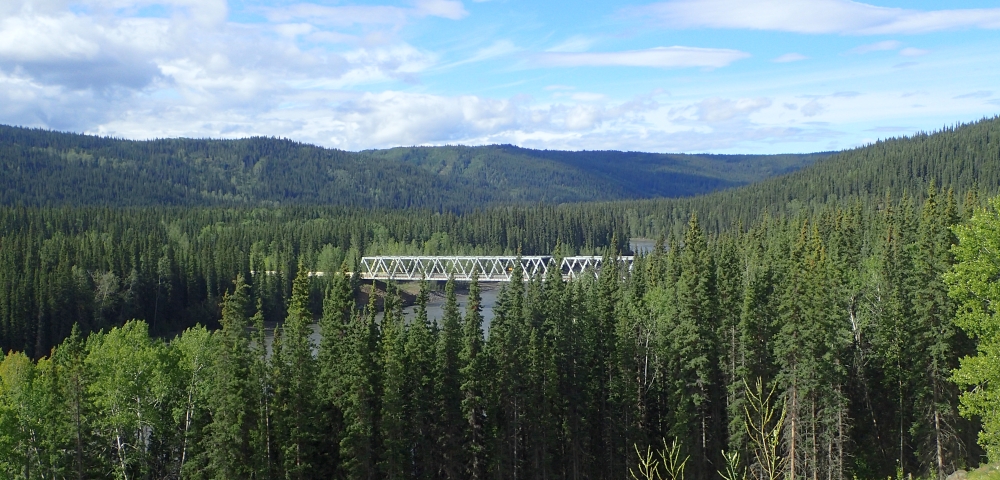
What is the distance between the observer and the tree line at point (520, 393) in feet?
128

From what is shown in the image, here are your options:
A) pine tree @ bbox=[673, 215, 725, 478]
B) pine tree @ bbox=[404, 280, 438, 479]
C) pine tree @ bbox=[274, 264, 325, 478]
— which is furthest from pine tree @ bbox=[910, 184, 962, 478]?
pine tree @ bbox=[274, 264, 325, 478]

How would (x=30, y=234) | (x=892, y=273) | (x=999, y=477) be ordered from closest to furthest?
(x=999, y=477)
(x=892, y=273)
(x=30, y=234)

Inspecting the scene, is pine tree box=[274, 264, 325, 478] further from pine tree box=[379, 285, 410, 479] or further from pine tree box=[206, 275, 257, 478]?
pine tree box=[379, 285, 410, 479]

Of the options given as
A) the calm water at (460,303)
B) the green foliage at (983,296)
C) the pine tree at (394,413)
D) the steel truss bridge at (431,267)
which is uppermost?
the green foliage at (983,296)

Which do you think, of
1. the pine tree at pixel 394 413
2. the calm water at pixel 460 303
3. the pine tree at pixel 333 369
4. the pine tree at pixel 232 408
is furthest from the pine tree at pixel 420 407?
the calm water at pixel 460 303

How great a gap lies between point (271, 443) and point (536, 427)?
46.1 ft

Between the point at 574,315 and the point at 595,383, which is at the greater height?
the point at 574,315

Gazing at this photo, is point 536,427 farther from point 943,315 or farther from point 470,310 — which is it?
point 943,315

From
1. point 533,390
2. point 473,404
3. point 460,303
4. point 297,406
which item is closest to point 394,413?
point 297,406

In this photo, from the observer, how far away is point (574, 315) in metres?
51.4

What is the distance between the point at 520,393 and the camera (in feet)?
146

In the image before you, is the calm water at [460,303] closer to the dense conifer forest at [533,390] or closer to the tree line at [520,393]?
the dense conifer forest at [533,390]

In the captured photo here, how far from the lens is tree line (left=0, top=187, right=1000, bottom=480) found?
128 ft

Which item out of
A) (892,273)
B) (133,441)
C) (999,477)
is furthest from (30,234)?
(999,477)
